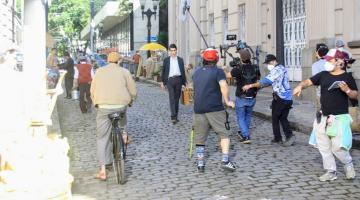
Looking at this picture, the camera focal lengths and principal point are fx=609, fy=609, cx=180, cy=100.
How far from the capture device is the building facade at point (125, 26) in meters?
50.0

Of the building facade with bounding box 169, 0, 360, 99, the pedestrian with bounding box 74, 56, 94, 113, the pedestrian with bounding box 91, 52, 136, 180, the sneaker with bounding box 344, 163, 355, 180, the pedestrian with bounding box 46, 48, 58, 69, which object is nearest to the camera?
the sneaker with bounding box 344, 163, 355, 180

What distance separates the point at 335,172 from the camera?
7.72 meters

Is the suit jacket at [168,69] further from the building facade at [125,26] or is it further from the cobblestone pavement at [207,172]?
the building facade at [125,26]

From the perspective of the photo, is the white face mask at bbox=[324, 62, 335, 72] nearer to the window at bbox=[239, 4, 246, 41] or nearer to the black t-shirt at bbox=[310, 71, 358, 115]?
the black t-shirt at bbox=[310, 71, 358, 115]

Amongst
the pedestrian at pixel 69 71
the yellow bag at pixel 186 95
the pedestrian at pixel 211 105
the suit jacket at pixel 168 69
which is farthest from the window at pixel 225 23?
the pedestrian at pixel 211 105

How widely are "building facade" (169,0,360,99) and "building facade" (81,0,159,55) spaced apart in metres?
8.26

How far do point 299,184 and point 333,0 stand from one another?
9.58 metres

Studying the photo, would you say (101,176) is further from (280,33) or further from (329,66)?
(280,33)

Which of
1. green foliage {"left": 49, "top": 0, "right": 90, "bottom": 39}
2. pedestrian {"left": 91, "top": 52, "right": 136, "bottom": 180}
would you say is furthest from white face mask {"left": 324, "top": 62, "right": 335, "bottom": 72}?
green foliage {"left": 49, "top": 0, "right": 90, "bottom": 39}

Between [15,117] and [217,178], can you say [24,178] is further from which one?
[217,178]

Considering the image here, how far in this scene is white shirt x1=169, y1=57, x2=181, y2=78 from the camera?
13461 mm

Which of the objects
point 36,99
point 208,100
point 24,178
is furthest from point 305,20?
point 24,178

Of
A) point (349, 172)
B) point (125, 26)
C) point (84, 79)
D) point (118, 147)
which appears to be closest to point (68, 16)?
point (125, 26)

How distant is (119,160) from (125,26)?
5796cm
